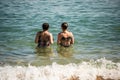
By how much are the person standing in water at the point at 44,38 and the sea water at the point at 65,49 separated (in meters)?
0.39

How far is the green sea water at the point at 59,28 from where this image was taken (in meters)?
10.0

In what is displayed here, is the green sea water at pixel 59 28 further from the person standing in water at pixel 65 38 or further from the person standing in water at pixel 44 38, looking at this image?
the person standing in water at pixel 44 38

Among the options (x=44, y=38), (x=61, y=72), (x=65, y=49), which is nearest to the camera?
(x=61, y=72)

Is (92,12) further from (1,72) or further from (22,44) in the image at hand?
(1,72)

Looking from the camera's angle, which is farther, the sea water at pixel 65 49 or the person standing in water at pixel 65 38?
the person standing in water at pixel 65 38

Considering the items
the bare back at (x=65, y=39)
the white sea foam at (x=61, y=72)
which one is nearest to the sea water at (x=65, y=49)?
the white sea foam at (x=61, y=72)

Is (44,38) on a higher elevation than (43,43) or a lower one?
higher

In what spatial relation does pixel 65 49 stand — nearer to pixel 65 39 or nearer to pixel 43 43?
pixel 65 39

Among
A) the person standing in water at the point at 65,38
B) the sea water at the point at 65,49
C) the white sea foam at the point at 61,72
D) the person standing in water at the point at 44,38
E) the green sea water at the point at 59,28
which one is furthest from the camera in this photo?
the person standing in water at the point at 65,38

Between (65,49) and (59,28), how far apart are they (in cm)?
401

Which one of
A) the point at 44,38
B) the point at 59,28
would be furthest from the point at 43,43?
the point at 59,28

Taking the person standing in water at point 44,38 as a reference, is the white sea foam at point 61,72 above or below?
below

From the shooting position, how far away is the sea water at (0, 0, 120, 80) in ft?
27.1

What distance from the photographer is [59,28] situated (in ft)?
47.9
